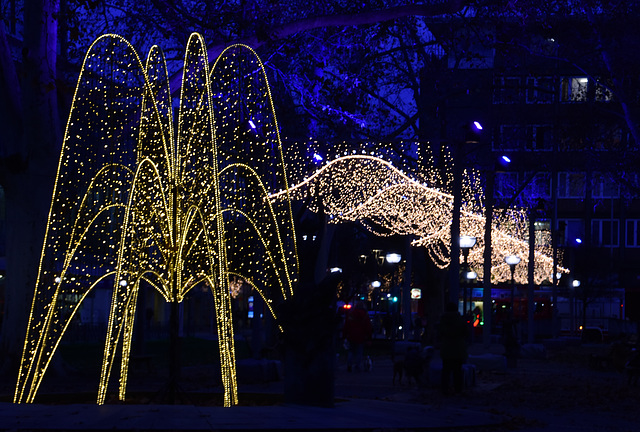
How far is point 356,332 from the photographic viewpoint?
27000mm

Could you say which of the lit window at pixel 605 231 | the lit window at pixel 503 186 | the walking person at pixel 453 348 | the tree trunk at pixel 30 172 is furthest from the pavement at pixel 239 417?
the lit window at pixel 605 231

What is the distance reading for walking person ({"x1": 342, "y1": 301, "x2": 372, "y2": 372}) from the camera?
26969 millimetres

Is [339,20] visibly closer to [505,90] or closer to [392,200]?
[392,200]

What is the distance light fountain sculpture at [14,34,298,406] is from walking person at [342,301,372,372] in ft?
6.09

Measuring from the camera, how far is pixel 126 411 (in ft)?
40.4

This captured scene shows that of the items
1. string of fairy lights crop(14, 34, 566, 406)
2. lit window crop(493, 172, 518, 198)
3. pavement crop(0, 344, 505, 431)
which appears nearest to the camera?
pavement crop(0, 344, 505, 431)

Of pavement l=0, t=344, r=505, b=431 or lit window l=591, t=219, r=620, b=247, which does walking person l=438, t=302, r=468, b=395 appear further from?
lit window l=591, t=219, r=620, b=247

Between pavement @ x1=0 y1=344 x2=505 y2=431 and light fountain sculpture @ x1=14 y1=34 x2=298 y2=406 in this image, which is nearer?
pavement @ x1=0 y1=344 x2=505 y2=431

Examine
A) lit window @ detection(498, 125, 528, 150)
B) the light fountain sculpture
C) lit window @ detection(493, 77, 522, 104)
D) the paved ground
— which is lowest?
the paved ground

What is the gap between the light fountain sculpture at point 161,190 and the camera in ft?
51.0

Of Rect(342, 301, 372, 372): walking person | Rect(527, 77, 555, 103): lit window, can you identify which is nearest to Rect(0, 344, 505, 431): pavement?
Rect(342, 301, 372, 372): walking person

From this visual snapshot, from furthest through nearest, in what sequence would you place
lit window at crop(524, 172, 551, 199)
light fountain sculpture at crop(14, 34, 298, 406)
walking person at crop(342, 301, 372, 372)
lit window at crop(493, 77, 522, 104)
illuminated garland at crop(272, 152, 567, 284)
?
lit window at crop(524, 172, 551, 199) → lit window at crop(493, 77, 522, 104) → illuminated garland at crop(272, 152, 567, 284) → walking person at crop(342, 301, 372, 372) → light fountain sculpture at crop(14, 34, 298, 406)

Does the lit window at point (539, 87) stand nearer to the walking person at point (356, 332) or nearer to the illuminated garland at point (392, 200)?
the illuminated garland at point (392, 200)

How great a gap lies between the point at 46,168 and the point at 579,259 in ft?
205
